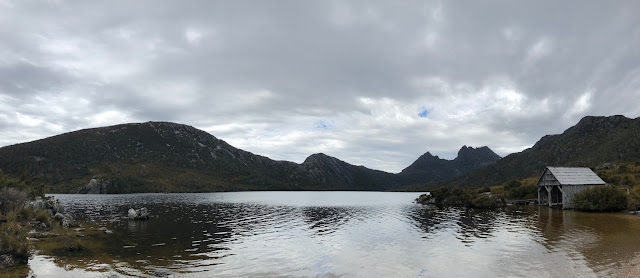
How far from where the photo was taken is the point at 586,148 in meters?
151

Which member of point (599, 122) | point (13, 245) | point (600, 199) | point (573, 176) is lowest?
point (13, 245)

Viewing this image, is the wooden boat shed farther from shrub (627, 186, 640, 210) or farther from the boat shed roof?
shrub (627, 186, 640, 210)

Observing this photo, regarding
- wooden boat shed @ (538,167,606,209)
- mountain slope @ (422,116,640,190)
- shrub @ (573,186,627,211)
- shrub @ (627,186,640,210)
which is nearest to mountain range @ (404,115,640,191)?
mountain slope @ (422,116,640,190)

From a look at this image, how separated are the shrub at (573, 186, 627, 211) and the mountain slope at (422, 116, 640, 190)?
6551 centimetres

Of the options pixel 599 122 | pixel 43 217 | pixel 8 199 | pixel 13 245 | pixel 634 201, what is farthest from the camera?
pixel 599 122

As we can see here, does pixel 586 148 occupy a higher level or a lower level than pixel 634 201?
higher

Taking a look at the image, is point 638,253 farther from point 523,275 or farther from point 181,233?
point 181,233

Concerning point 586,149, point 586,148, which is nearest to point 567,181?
point 586,149

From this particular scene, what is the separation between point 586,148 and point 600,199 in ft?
380

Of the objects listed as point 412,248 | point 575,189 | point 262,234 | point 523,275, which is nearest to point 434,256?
point 412,248

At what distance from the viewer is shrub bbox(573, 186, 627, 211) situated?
5641 centimetres

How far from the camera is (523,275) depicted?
68.6 ft

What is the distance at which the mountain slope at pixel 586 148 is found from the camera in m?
121

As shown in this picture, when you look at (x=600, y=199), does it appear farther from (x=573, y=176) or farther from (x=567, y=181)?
(x=573, y=176)
